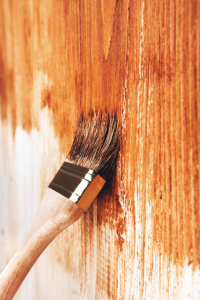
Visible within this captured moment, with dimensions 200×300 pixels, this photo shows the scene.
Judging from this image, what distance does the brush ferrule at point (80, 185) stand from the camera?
30 centimetres

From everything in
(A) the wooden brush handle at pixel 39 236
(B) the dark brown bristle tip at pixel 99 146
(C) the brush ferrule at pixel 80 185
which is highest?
(B) the dark brown bristle tip at pixel 99 146

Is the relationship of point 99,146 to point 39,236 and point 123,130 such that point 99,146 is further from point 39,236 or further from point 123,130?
point 39,236

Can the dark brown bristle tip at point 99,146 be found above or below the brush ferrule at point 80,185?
above

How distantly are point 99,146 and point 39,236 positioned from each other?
0.14m

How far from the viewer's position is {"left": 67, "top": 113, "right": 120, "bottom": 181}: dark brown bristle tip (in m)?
0.32

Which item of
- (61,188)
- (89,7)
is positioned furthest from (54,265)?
(89,7)

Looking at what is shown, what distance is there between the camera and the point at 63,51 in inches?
17.0

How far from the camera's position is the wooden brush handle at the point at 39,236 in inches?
12.2

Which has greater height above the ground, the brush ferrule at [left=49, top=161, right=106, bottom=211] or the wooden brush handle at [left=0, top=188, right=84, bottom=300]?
the brush ferrule at [left=49, top=161, right=106, bottom=211]

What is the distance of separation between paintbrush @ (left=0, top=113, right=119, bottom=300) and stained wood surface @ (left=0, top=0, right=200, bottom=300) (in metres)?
0.02

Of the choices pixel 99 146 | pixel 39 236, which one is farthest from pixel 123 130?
pixel 39 236

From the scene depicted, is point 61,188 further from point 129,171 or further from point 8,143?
point 8,143

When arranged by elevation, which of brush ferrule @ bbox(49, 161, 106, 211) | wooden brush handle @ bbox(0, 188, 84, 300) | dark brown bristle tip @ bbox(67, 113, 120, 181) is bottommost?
wooden brush handle @ bbox(0, 188, 84, 300)

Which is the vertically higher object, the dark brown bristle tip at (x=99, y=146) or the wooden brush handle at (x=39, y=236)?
the dark brown bristle tip at (x=99, y=146)
